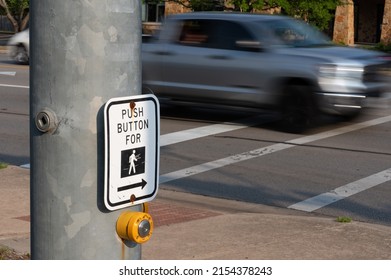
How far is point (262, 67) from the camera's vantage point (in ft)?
47.0

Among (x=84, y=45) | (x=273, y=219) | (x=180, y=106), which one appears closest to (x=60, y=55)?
(x=84, y=45)

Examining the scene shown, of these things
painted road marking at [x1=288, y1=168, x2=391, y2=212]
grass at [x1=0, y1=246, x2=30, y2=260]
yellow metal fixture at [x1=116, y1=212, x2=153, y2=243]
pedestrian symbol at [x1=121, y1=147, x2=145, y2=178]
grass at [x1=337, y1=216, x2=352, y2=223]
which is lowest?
painted road marking at [x1=288, y1=168, x2=391, y2=212]

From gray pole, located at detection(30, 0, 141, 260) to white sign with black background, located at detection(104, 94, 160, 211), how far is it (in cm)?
4

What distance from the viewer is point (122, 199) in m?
2.80

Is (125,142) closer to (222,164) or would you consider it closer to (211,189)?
(211,189)

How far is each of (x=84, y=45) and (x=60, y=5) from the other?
0.15 metres

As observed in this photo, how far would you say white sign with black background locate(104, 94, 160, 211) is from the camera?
8.93 ft

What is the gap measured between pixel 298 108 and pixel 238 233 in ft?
21.5

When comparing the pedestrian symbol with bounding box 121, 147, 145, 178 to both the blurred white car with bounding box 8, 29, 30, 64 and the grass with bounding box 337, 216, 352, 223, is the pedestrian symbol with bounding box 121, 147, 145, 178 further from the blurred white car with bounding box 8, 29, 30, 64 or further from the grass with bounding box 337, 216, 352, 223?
the blurred white car with bounding box 8, 29, 30, 64

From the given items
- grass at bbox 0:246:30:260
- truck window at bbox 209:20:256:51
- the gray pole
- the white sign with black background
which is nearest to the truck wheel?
truck window at bbox 209:20:256:51

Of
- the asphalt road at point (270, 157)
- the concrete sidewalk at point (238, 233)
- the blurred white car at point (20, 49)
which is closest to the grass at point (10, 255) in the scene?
the concrete sidewalk at point (238, 233)

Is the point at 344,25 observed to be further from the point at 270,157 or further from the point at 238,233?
the point at 238,233

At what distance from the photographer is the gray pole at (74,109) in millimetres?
2666

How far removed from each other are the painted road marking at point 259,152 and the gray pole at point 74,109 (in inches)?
309
